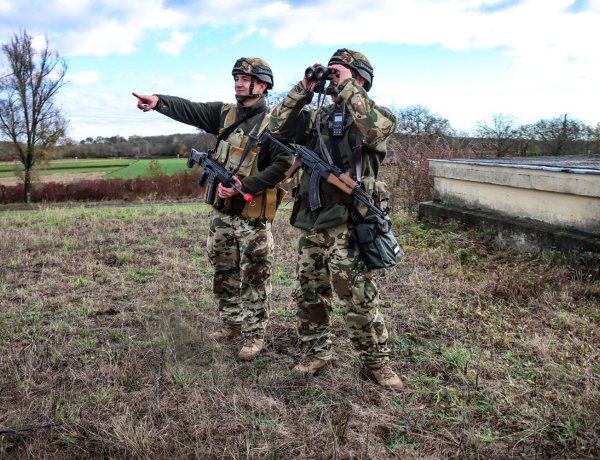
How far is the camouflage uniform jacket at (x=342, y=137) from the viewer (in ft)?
11.0

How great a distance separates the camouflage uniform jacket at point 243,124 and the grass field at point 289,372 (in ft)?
4.46

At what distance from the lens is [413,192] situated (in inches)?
416

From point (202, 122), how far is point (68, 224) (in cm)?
666

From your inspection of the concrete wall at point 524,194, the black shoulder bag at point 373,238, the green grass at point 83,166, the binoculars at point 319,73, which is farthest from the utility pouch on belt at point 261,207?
the green grass at point 83,166

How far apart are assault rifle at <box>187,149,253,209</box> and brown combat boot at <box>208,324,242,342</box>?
3.47 ft

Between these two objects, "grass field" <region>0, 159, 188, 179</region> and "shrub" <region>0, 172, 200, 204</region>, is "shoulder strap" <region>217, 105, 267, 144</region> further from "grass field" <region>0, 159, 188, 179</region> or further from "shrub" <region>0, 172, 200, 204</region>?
"grass field" <region>0, 159, 188, 179</region>

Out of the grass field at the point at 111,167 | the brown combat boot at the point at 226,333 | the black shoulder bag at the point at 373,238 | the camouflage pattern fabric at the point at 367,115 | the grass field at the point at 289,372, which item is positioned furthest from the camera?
the grass field at the point at 111,167

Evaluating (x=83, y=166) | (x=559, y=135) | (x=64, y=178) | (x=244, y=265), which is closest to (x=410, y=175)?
(x=244, y=265)

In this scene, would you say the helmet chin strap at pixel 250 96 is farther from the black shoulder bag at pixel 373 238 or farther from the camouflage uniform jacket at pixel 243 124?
the black shoulder bag at pixel 373 238

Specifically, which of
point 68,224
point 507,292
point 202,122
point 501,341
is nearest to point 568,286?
point 507,292

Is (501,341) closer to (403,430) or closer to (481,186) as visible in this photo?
(403,430)

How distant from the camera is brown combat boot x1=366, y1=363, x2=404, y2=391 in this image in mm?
3484

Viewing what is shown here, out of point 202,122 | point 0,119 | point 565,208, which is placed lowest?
point 565,208

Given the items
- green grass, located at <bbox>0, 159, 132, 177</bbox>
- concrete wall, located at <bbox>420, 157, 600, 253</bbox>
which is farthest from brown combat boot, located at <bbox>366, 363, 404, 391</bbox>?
green grass, located at <bbox>0, 159, 132, 177</bbox>
